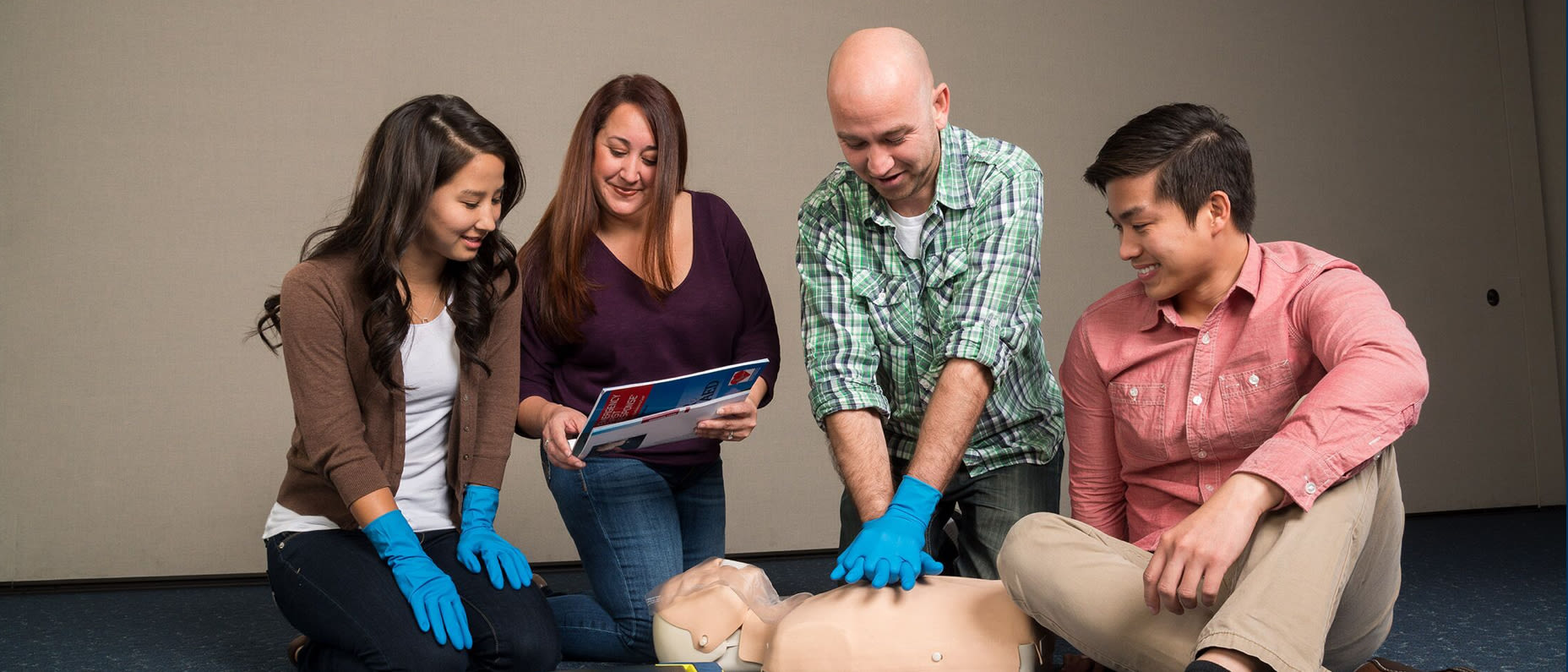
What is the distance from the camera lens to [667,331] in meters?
2.00

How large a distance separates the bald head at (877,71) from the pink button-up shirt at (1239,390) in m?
0.44

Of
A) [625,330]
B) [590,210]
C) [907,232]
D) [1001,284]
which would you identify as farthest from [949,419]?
[590,210]

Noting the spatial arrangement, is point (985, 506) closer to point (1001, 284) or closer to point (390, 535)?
point (1001, 284)

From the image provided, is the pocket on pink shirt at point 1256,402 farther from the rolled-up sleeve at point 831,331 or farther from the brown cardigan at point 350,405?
the brown cardigan at point 350,405

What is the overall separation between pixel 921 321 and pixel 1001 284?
0.16m

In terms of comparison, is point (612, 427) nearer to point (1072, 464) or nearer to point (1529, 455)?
point (1072, 464)

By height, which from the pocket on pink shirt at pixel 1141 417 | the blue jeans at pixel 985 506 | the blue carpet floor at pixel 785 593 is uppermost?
the pocket on pink shirt at pixel 1141 417

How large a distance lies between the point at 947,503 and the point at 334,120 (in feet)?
7.28

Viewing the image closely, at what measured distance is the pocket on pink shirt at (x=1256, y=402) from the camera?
1408mm

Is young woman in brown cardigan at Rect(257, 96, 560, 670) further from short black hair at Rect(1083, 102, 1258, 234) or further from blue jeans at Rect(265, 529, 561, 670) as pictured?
short black hair at Rect(1083, 102, 1258, 234)

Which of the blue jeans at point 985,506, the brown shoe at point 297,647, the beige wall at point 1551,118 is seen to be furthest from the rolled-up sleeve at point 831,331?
the beige wall at point 1551,118

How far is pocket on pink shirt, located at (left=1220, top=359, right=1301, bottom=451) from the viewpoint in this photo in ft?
4.62

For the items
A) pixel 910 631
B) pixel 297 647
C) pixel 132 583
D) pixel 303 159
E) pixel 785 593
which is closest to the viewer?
pixel 910 631

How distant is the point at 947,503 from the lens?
1.96 m
